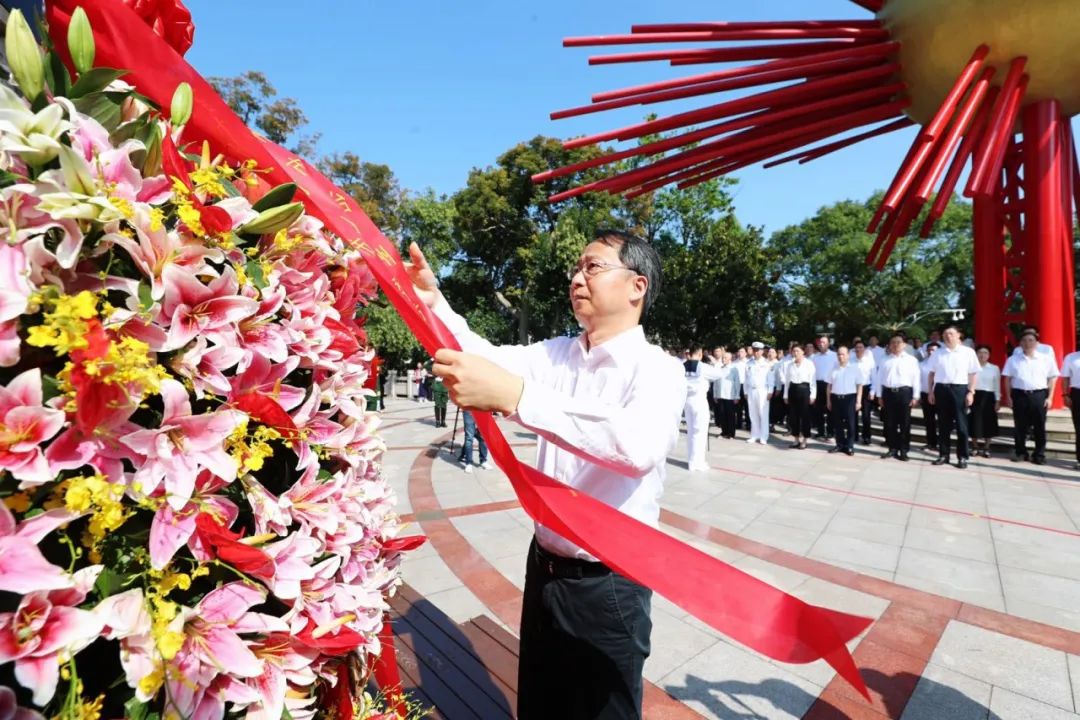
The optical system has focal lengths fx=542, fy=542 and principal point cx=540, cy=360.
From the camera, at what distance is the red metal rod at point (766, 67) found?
26.7ft

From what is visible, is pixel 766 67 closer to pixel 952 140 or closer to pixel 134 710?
pixel 952 140

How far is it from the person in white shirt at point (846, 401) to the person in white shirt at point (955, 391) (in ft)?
3.86

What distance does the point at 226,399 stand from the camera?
0.82 metres

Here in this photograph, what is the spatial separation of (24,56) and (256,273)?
391 mm

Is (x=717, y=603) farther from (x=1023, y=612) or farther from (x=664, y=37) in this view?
(x=664, y=37)

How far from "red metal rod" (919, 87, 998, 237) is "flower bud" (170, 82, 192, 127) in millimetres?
7631

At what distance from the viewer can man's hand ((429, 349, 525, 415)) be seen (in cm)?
122

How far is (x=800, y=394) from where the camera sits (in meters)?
10.1

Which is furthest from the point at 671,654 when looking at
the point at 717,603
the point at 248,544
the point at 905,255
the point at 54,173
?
the point at 905,255

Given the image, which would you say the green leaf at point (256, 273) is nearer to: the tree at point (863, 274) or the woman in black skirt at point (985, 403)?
the woman in black skirt at point (985, 403)

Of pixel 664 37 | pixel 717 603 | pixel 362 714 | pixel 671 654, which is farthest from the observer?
pixel 664 37

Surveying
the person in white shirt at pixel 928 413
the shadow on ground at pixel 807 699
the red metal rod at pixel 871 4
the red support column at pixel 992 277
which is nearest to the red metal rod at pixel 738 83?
the red metal rod at pixel 871 4

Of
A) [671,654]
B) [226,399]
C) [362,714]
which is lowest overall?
[671,654]

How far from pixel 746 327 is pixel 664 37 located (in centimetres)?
1549
